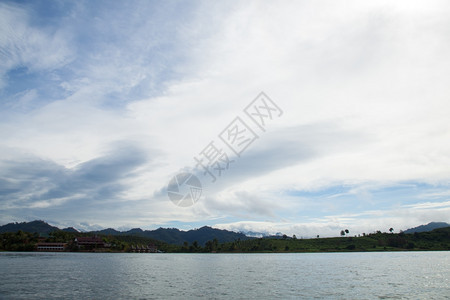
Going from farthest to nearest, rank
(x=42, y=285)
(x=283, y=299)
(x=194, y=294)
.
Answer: (x=42, y=285), (x=194, y=294), (x=283, y=299)

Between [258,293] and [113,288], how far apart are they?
35758 mm

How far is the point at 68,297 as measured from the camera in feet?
210

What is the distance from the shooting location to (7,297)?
60.9m

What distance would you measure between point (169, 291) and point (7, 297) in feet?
105

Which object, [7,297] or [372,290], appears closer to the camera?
[7,297]

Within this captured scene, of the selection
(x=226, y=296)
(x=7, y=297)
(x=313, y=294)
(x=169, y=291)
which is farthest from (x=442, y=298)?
(x=7, y=297)

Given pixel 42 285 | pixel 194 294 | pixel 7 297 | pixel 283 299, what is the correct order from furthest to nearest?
pixel 42 285 → pixel 194 294 → pixel 283 299 → pixel 7 297

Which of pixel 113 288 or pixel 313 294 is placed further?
pixel 113 288

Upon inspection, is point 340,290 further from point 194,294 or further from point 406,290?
point 194,294

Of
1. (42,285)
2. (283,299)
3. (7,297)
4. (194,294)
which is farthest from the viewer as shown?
(42,285)

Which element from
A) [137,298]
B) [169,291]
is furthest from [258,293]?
[137,298]

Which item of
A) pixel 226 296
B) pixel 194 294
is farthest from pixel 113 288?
pixel 226 296

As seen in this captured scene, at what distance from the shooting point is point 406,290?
3209 inches

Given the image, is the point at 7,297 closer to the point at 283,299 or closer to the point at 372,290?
the point at 283,299
